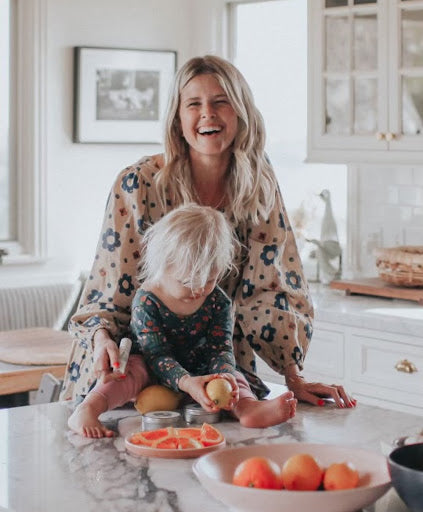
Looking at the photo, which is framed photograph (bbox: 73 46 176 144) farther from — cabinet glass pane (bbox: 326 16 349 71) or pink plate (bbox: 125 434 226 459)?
pink plate (bbox: 125 434 226 459)

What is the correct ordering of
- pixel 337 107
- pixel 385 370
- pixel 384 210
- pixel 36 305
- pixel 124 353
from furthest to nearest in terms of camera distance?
pixel 36 305 → pixel 384 210 → pixel 337 107 → pixel 385 370 → pixel 124 353

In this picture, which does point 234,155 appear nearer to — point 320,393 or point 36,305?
point 320,393

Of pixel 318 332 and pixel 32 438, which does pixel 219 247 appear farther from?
pixel 318 332

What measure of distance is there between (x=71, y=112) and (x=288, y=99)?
3.63 feet

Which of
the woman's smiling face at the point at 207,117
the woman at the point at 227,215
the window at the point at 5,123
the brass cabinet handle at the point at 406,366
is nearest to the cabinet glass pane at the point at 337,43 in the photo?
the brass cabinet handle at the point at 406,366

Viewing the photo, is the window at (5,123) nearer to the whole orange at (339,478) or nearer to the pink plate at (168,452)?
the pink plate at (168,452)

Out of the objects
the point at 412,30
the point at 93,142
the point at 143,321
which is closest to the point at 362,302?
the point at 412,30

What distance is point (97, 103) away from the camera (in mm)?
5430

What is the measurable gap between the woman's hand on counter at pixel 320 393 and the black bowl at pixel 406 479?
68cm

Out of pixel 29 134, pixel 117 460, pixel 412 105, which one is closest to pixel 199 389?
pixel 117 460

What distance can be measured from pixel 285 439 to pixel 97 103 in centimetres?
367

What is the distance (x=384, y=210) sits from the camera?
4926mm

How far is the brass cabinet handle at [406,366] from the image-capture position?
3.96m

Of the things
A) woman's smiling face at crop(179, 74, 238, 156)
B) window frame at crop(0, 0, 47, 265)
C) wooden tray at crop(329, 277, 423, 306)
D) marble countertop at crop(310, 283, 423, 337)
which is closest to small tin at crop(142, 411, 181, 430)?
woman's smiling face at crop(179, 74, 238, 156)
